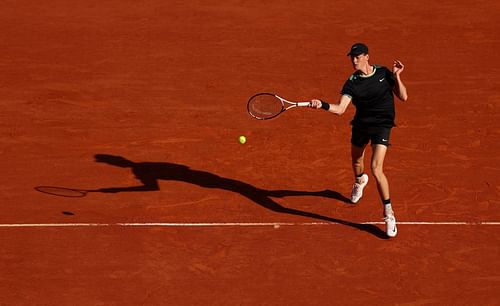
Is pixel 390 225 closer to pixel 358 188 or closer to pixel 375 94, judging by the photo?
pixel 358 188

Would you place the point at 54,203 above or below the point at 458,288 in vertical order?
above

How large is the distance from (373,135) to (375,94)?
54 cm

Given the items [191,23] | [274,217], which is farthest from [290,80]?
[274,217]

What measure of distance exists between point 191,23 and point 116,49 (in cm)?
207

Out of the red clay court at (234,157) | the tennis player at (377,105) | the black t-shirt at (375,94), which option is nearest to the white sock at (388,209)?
the tennis player at (377,105)

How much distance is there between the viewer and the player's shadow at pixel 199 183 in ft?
38.5

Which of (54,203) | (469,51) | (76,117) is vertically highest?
(469,51)

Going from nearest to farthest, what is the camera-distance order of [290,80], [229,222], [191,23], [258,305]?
[258,305]
[229,222]
[290,80]
[191,23]

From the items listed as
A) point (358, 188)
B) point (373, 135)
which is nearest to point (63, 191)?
point (358, 188)

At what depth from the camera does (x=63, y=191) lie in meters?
12.1

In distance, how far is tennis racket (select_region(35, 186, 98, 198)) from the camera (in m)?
12.0

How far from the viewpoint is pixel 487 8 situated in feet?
62.4

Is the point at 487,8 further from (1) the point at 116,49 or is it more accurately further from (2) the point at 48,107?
(2) the point at 48,107

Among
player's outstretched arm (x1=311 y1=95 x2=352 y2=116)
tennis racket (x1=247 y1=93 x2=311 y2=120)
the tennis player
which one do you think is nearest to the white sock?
the tennis player
